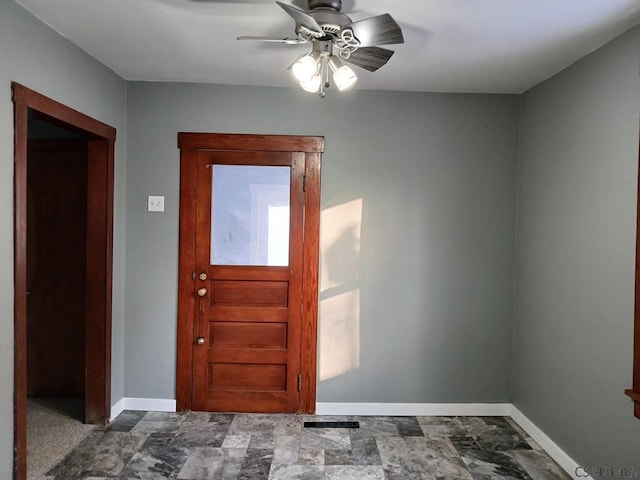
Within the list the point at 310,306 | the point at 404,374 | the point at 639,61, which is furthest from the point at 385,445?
the point at 639,61

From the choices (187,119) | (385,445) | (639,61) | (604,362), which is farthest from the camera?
(187,119)

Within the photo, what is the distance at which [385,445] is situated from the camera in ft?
9.16

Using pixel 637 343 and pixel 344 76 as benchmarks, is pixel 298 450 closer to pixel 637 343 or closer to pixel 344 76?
pixel 637 343

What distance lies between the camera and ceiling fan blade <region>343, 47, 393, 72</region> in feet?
6.63

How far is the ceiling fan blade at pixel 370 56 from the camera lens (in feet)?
6.63

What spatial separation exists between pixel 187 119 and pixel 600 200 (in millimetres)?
2692

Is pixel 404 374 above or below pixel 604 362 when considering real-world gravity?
below

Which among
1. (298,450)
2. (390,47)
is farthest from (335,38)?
(298,450)

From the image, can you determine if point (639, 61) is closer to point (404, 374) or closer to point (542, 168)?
point (542, 168)

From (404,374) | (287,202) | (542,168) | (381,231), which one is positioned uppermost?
(542,168)

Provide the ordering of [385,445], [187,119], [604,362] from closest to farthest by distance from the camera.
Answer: [604,362] → [385,445] → [187,119]

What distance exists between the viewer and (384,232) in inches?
127

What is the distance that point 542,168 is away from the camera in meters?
2.90

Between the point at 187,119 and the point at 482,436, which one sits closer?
the point at 482,436
